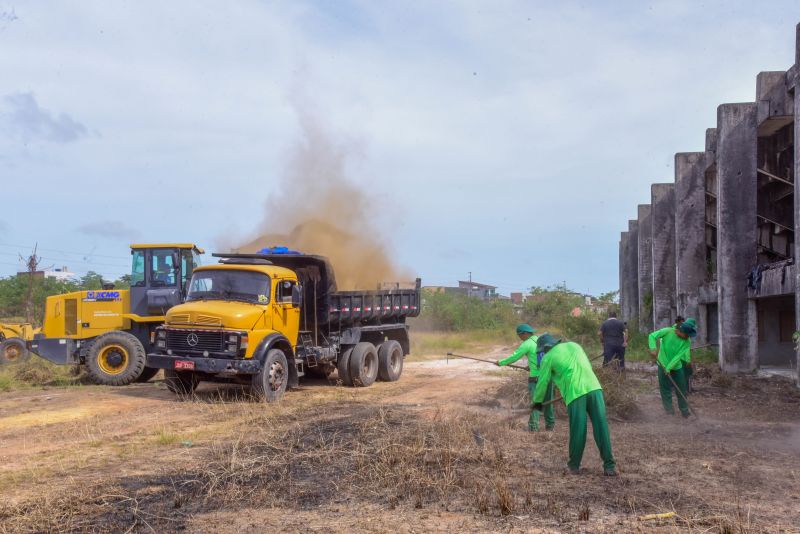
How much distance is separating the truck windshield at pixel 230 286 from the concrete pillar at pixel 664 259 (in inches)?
750

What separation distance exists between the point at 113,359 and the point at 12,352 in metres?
8.48

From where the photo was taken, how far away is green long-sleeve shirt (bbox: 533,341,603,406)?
24.5 ft

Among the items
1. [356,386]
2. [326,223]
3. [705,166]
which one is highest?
[705,166]

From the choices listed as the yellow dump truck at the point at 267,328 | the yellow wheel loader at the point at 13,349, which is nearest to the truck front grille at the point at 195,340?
the yellow dump truck at the point at 267,328

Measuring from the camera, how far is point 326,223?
870 inches

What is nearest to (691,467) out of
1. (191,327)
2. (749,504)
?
(749,504)

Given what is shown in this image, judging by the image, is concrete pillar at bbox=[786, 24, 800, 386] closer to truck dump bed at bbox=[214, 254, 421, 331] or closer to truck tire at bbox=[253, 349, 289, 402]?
truck dump bed at bbox=[214, 254, 421, 331]

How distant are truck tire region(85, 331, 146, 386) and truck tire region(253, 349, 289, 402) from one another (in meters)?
4.01

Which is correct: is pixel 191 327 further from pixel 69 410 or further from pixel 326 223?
pixel 326 223

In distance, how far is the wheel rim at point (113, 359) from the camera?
15.5m

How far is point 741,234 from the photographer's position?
61.3 feet

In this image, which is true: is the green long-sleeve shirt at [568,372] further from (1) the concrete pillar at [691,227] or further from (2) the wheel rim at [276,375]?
(1) the concrete pillar at [691,227]

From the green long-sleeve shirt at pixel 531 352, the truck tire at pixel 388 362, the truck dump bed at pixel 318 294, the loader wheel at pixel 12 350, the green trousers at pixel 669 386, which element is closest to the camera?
the green long-sleeve shirt at pixel 531 352

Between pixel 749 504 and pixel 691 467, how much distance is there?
1550 mm
